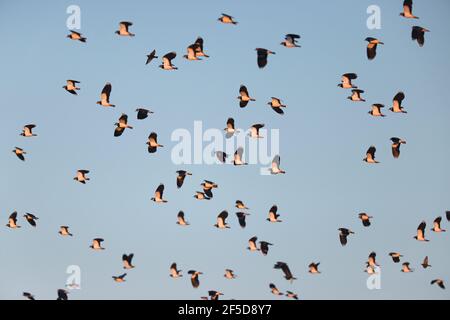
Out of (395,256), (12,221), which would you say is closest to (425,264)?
(395,256)

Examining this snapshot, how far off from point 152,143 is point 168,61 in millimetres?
3947

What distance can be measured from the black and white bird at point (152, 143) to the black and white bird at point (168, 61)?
137 inches

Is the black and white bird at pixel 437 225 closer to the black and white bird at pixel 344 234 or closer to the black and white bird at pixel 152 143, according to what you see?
the black and white bird at pixel 344 234

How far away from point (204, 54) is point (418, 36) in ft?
33.2

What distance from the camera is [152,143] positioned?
58.7 metres

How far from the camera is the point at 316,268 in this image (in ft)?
206

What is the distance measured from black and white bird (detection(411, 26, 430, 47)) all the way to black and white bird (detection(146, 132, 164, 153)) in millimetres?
13185

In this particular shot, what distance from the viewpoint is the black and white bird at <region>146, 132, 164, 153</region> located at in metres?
58.4

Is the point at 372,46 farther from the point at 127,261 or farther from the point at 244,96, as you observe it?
the point at 127,261
